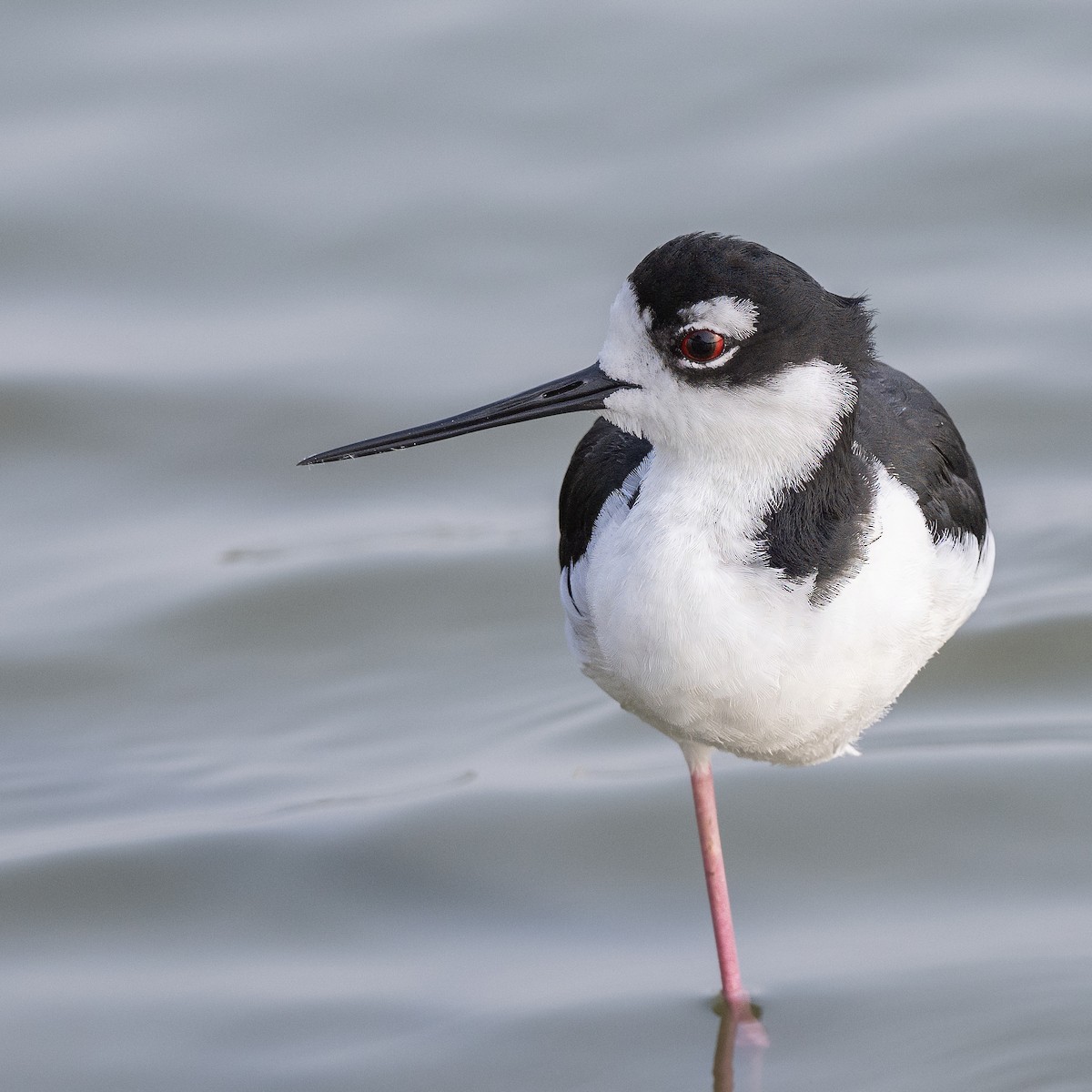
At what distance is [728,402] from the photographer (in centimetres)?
385

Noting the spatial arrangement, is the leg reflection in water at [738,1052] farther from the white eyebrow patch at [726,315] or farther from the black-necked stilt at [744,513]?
the white eyebrow patch at [726,315]

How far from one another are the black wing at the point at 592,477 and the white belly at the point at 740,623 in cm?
17

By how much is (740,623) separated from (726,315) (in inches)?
24.4

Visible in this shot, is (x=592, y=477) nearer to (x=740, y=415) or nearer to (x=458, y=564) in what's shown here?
(x=740, y=415)

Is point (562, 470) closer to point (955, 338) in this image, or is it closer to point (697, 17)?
point (955, 338)

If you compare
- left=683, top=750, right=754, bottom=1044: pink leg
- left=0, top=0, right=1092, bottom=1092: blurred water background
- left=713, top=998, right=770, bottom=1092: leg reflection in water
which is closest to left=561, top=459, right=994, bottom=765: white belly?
left=683, top=750, right=754, bottom=1044: pink leg

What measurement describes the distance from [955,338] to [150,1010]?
4.12m

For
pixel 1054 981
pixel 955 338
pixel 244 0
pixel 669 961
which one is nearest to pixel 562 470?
pixel 955 338

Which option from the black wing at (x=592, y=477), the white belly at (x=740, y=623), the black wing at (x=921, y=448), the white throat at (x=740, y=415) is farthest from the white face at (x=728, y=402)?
the black wing at (x=592, y=477)

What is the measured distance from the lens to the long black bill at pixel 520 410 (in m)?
3.99

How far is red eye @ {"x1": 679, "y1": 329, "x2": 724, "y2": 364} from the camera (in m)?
3.81

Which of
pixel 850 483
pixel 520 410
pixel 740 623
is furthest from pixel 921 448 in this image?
pixel 520 410

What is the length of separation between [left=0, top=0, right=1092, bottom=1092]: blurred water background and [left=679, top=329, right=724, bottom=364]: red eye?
171 cm

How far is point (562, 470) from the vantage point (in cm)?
686
